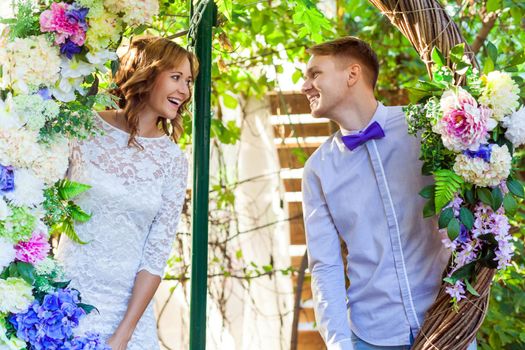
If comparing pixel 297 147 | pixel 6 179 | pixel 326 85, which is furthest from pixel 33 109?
pixel 297 147

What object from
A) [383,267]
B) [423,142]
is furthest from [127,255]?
[423,142]

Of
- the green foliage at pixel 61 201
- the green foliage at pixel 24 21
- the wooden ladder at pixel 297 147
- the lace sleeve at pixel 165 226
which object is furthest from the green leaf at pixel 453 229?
A: the wooden ladder at pixel 297 147

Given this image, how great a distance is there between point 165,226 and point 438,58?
872mm

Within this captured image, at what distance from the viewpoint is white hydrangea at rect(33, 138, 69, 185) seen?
2.08 m

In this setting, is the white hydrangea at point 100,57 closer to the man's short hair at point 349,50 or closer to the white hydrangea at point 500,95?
the man's short hair at point 349,50

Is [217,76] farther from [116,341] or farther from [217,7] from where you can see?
[116,341]

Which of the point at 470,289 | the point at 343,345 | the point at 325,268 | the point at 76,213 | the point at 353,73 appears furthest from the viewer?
the point at 353,73

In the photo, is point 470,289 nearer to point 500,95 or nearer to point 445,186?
point 445,186

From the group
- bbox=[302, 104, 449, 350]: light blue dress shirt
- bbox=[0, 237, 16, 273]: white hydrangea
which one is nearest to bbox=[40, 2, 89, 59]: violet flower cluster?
bbox=[0, 237, 16, 273]: white hydrangea

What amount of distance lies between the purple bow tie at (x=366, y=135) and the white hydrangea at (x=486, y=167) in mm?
296

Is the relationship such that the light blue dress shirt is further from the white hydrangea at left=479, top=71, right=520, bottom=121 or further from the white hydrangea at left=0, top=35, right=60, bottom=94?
the white hydrangea at left=0, top=35, right=60, bottom=94

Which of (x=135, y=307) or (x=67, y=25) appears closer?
(x=67, y=25)

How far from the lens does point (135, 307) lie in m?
2.48

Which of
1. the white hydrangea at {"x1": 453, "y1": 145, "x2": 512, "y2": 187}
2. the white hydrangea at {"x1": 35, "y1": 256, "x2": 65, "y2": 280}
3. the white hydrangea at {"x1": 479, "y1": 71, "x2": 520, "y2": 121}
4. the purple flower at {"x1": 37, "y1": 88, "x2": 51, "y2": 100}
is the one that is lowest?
the white hydrangea at {"x1": 35, "y1": 256, "x2": 65, "y2": 280}
